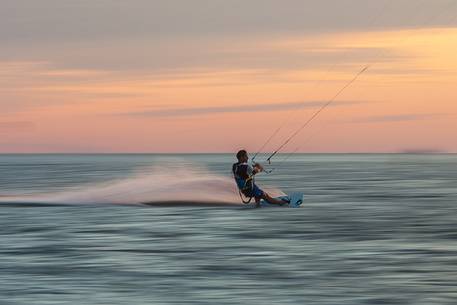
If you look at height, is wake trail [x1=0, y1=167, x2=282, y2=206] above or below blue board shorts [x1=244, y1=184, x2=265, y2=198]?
above

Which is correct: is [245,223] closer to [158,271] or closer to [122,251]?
[122,251]

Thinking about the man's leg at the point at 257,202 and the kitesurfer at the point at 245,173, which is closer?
the kitesurfer at the point at 245,173

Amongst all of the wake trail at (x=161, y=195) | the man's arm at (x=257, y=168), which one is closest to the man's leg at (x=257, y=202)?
the man's arm at (x=257, y=168)

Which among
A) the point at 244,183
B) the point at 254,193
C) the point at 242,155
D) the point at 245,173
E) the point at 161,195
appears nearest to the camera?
the point at 242,155

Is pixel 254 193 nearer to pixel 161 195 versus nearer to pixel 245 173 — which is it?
pixel 245 173

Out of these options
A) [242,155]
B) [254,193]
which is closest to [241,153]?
[242,155]

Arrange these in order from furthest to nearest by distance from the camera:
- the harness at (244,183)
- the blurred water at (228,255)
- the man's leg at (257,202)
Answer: the man's leg at (257,202) → the harness at (244,183) → the blurred water at (228,255)

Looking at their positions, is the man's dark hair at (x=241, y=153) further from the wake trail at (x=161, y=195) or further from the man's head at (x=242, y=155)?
the wake trail at (x=161, y=195)

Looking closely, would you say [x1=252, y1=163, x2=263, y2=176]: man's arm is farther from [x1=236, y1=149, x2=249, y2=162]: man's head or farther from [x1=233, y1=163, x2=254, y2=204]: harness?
[x1=233, y1=163, x2=254, y2=204]: harness

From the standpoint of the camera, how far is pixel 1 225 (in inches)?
1212

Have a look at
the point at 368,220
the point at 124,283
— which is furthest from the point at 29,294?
the point at 368,220

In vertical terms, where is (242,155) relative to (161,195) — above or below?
below

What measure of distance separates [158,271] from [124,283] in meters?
1.50

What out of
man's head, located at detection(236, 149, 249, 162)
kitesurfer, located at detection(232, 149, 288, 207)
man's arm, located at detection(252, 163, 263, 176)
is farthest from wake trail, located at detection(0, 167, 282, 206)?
man's arm, located at detection(252, 163, 263, 176)
